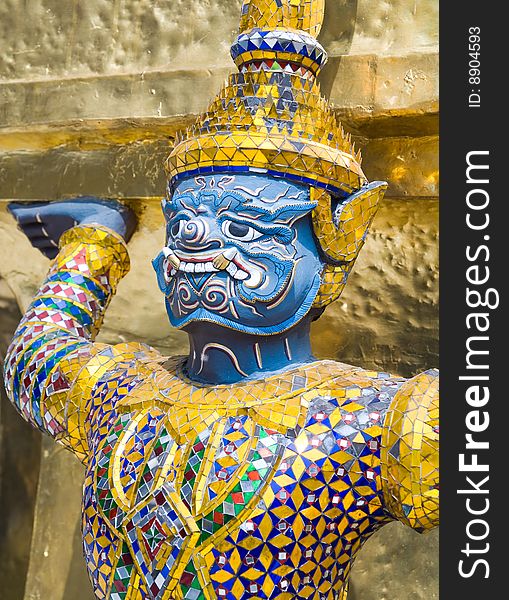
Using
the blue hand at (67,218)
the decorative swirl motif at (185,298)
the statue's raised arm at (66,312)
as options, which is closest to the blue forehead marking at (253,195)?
the decorative swirl motif at (185,298)

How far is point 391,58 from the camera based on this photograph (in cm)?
201

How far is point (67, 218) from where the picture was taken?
7.27ft

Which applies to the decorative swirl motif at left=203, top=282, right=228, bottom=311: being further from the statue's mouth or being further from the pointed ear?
the pointed ear

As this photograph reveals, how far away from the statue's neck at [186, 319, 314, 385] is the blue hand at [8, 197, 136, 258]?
60 centimetres

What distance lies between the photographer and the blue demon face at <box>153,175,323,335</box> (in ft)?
5.15

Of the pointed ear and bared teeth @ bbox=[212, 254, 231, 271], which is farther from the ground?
the pointed ear

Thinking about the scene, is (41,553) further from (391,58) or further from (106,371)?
(391,58)

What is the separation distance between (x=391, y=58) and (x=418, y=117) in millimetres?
135

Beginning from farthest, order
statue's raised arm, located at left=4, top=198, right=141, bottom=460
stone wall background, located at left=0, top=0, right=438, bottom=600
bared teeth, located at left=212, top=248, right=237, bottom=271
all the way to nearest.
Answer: stone wall background, located at left=0, top=0, right=438, bottom=600 < statue's raised arm, located at left=4, top=198, right=141, bottom=460 < bared teeth, located at left=212, top=248, right=237, bottom=271

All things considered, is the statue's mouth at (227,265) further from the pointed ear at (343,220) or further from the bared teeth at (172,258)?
the pointed ear at (343,220)

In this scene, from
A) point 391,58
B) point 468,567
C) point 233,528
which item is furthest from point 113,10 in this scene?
point 468,567

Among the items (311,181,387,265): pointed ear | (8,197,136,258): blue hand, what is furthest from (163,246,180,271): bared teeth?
(8,197,136,258): blue hand

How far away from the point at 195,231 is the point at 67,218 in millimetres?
718

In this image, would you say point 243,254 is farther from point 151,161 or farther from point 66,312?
point 151,161
